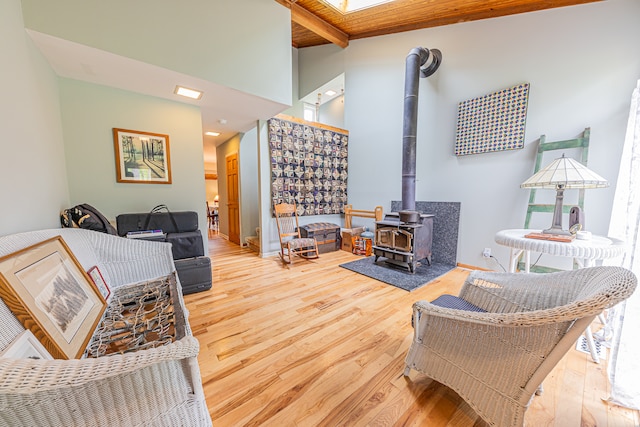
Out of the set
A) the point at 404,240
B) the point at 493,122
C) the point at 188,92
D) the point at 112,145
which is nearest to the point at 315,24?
A: the point at 188,92

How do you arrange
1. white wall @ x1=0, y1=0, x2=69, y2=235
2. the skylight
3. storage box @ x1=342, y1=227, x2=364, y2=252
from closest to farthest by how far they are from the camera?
white wall @ x1=0, y1=0, x2=69, y2=235
the skylight
storage box @ x1=342, y1=227, x2=364, y2=252

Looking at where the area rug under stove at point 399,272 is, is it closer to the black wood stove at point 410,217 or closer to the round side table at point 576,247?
the black wood stove at point 410,217

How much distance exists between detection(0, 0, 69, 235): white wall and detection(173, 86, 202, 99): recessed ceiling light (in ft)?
3.39

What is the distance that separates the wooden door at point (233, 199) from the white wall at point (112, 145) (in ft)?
4.77

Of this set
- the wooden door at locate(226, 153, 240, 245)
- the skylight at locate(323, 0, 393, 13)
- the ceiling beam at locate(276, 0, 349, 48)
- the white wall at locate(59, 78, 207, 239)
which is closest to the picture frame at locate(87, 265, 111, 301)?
the white wall at locate(59, 78, 207, 239)

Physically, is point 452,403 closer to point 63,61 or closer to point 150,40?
point 150,40

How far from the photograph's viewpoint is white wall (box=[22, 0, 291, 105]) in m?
1.80

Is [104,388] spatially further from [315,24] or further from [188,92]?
[315,24]

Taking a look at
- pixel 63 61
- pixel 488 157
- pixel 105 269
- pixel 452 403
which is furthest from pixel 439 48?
pixel 105 269

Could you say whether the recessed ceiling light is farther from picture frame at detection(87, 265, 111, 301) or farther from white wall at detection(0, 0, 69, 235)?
picture frame at detection(87, 265, 111, 301)

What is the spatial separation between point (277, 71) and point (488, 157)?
314 cm

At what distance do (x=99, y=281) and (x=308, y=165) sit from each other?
3.32 metres

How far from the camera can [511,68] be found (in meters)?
2.81

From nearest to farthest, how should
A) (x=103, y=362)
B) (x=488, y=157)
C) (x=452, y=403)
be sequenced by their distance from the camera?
(x=103, y=362), (x=452, y=403), (x=488, y=157)
